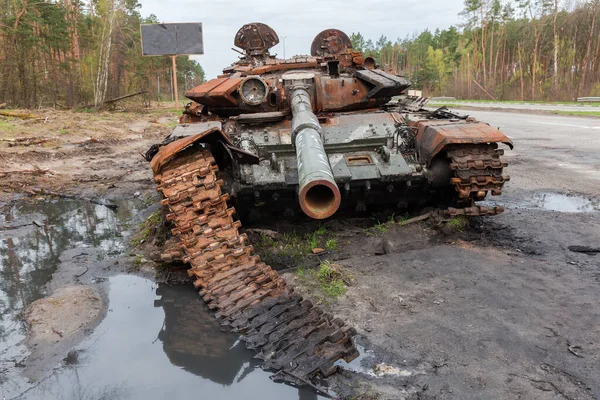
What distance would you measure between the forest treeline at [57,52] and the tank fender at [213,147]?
67.9 ft

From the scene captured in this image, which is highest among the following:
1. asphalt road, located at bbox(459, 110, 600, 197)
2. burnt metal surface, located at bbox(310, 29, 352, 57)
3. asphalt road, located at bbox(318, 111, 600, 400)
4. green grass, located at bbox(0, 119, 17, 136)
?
burnt metal surface, located at bbox(310, 29, 352, 57)

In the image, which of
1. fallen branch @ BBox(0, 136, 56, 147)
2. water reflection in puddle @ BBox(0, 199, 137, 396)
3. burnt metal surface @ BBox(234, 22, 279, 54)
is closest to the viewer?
water reflection in puddle @ BBox(0, 199, 137, 396)

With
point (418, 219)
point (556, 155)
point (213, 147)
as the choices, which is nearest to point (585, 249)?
point (418, 219)

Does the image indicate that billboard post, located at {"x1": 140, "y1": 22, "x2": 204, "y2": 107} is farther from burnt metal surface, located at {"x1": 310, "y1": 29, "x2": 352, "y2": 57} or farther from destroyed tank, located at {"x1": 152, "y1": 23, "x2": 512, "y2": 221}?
destroyed tank, located at {"x1": 152, "y1": 23, "x2": 512, "y2": 221}

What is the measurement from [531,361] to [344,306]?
153 cm

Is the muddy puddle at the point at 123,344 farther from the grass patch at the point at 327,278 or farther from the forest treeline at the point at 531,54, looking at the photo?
the forest treeline at the point at 531,54

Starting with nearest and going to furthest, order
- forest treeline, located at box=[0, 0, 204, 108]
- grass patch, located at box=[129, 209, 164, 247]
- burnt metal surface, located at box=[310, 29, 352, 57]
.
Result: grass patch, located at box=[129, 209, 164, 247]
burnt metal surface, located at box=[310, 29, 352, 57]
forest treeline, located at box=[0, 0, 204, 108]

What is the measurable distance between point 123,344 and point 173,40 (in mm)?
24593

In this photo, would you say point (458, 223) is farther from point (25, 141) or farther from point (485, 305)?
point (25, 141)

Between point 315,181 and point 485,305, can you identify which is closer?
point 315,181

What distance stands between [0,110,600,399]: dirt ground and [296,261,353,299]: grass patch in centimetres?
6

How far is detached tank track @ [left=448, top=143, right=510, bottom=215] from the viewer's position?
223 inches

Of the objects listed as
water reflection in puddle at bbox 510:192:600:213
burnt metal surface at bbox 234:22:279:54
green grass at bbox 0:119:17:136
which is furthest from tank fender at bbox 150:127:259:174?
green grass at bbox 0:119:17:136

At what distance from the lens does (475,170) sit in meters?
5.70
